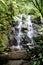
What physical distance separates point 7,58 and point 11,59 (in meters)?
0.14

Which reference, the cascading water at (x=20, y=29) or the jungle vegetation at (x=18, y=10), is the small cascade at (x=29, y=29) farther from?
the jungle vegetation at (x=18, y=10)

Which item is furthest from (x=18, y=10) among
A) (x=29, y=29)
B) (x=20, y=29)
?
(x=29, y=29)

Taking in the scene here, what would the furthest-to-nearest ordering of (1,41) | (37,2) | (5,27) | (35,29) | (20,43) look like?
(35,29), (20,43), (5,27), (1,41), (37,2)

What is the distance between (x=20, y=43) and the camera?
6.63 m

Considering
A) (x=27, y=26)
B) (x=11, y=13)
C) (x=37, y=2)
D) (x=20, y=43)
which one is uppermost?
(x=37, y=2)

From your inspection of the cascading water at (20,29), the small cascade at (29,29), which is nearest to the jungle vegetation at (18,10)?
the cascading water at (20,29)

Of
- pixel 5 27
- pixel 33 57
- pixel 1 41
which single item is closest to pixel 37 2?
pixel 33 57

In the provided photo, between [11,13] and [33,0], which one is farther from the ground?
[33,0]

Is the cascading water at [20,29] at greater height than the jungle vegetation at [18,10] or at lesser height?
lesser

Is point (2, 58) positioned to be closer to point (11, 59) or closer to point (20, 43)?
point (11, 59)

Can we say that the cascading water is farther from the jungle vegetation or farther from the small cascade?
the jungle vegetation

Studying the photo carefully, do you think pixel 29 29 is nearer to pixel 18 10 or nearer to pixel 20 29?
pixel 20 29

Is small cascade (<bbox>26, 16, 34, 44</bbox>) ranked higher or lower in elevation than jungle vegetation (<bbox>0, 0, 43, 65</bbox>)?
lower

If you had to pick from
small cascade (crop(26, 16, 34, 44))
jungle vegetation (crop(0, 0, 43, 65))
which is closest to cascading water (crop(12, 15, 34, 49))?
small cascade (crop(26, 16, 34, 44))
